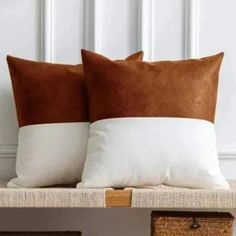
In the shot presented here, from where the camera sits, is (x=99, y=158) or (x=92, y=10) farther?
(x=92, y=10)

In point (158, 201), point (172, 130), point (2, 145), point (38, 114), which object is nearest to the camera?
point (158, 201)

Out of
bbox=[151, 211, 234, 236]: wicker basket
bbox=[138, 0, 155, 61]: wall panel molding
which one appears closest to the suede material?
bbox=[138, 0, 155, 61]: wall panel molding

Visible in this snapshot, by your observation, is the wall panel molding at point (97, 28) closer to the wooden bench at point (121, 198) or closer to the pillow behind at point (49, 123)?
the pillow behind at point (49, 123)

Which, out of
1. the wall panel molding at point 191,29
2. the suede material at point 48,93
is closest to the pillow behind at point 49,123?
the suede material at point 48,93

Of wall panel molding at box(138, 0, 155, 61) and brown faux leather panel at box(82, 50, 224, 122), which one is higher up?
wall panel molding at box(138, 0, 155, 61)

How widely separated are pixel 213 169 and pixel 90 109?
0.44m

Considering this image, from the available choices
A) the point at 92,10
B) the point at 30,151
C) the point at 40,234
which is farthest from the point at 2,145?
the point at 92,10

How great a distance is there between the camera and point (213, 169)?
1.74 metres

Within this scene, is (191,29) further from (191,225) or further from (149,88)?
(191,225)

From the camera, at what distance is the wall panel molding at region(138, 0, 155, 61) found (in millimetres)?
2057

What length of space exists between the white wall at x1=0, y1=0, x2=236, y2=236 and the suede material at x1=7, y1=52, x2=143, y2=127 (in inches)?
7.5

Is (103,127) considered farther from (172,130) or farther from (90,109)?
(172,130)

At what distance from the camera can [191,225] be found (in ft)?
5.73

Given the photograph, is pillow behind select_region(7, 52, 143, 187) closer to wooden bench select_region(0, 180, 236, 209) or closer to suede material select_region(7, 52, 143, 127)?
suede material select_region(7, 52, 143, 127)
